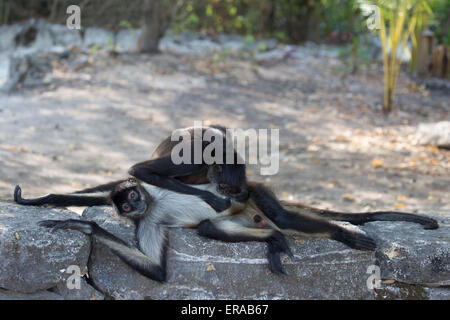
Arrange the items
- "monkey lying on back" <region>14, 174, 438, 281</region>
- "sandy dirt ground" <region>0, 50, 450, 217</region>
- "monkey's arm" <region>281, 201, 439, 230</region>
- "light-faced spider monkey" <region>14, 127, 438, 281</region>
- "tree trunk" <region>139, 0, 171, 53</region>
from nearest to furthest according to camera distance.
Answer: "monkey lying on back" <region>14, 174, 438, 281</region> → "light-faced spider monkey" <region>14, 127, 438, 281</region> → "monkey's arm" <region>281, 201, 439, 230</region> → "sandy dirt ground" <region>0, 50, 450, 217</region> → "tree trunk" <region>139, 0, 171, 53</region>

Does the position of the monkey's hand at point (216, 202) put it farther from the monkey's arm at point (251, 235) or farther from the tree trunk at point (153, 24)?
the tree trunk at point (153, 24)

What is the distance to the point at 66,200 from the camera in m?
Answer: 3.81

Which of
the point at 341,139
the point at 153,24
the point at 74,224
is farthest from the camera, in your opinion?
the point at 153,24

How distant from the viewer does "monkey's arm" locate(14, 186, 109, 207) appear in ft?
12.3

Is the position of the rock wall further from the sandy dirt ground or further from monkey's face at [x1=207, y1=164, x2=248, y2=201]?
the sandy dirt ground

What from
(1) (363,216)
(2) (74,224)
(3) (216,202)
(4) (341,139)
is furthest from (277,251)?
(4) (341,139)

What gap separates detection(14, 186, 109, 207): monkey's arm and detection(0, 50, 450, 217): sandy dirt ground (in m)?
1.32

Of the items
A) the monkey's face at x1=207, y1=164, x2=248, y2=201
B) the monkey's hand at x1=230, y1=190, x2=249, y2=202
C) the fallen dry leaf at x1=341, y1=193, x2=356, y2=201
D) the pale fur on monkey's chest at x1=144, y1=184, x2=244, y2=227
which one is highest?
the monkey's face at x1=207, y1=164, x2=248, y2=201

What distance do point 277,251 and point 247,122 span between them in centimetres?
572

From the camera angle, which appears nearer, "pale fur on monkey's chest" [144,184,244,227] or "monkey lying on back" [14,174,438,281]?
"monkey lying on back" [14,174,438,281]

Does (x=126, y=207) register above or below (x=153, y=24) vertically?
below

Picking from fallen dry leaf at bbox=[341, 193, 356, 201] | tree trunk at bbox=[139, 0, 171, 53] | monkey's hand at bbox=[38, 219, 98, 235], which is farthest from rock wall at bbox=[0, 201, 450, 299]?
tree trunk at bbox=[139, 0, 171, 53]

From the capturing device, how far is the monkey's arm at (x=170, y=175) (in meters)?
3.57

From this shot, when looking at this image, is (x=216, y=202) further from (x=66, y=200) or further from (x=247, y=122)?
(x=247, y=122)
